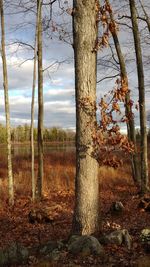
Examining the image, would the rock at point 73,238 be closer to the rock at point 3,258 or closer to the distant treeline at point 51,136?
the rock at point 3,258

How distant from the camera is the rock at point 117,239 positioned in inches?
299

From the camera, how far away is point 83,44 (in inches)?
328

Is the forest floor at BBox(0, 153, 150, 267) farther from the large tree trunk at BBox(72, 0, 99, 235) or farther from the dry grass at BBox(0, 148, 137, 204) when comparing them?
the large tree trunk at BBox(72, 0, 99, 235)

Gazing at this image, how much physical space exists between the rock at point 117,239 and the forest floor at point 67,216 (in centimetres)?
9

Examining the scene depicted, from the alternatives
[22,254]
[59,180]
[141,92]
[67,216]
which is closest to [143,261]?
[22,254]

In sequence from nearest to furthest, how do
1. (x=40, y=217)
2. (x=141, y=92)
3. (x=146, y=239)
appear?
(x=146, y=239) < (x=40, y=217) < (x=141, y=92)

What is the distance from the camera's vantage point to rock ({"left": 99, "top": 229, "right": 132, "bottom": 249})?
760 cm

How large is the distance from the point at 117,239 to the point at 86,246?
60 cm

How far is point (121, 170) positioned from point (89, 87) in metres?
16.8

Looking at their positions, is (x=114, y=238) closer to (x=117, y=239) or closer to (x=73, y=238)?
(x=117, y=239)

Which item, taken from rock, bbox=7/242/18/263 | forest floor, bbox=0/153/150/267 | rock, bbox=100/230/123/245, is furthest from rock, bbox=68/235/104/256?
rock, bbox=7/242/18/263

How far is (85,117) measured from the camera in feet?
27.1

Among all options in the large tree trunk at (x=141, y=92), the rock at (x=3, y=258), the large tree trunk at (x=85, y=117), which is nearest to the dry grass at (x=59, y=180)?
the large tree trunk at (x=141, y=92)

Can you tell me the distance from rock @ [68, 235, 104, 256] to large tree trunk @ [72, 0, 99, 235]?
0.66m
